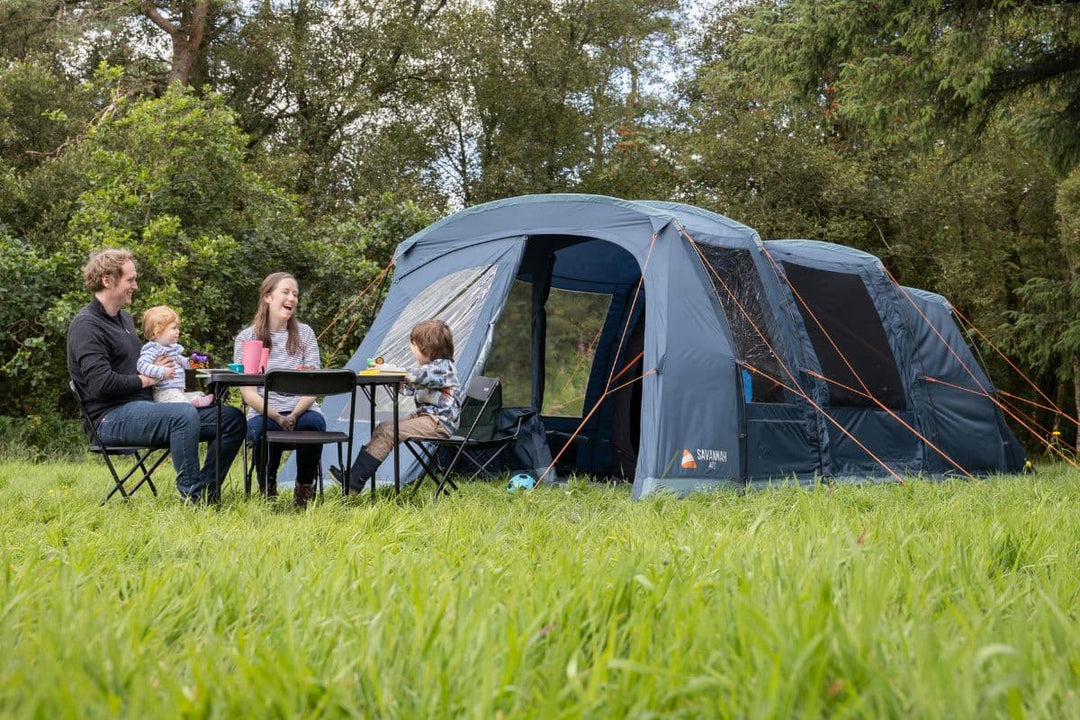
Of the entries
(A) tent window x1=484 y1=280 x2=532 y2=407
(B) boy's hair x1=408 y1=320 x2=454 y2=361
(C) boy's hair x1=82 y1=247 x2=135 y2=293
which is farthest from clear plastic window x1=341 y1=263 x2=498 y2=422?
(C) boy's hair x1=82 y1=247 x2=135 y2=293

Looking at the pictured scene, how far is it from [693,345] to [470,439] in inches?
51.0

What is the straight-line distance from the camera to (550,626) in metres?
1.56

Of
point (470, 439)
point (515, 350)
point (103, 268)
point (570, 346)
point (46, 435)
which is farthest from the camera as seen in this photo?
point (46, 435)

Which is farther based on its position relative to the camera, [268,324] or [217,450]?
[268,324]

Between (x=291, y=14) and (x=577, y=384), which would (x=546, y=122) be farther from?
(x=577, y=384)

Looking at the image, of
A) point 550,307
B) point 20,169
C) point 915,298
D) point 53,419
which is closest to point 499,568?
point 550,307


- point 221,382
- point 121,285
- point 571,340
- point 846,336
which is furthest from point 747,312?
point 121,285

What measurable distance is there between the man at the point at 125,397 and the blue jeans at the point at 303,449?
11.7 inches

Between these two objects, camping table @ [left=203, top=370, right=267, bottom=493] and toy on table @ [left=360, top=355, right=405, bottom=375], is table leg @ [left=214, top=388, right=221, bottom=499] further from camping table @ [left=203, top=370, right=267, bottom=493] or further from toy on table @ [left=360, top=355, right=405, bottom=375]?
toy on table @ [left=360, top=355, right=405, bottom=375]

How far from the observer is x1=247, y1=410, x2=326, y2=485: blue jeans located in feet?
15.1

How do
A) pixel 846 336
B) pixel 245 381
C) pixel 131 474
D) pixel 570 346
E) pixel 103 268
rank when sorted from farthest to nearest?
pixel 570 346 → pixel 846 336 → pixel 131 474 → pixel 103 268 → pixel 245 381

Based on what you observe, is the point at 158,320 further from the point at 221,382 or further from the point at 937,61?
the point at 937,61

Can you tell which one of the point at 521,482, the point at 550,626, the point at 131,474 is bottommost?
the point at 521,482

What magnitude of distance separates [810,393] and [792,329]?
0.39 meters
